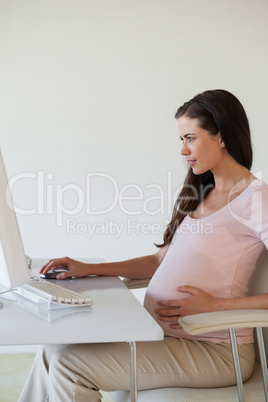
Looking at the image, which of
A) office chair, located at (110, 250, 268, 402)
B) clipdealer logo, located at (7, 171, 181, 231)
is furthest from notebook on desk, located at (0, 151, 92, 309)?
clipdealer logo, located at (7, 171, 181, 231)

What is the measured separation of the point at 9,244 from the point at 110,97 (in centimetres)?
282

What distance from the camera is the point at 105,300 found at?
150cm

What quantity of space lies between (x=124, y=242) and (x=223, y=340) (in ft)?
7.60

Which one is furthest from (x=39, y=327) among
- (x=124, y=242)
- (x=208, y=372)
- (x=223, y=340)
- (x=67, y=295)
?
(x=124, y=242)

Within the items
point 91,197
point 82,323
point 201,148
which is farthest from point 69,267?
point 91,197

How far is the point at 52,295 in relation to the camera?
1.38 metres

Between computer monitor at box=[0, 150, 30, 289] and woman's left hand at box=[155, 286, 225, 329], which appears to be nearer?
computer monitor at box=[0, 150, 30, 289]

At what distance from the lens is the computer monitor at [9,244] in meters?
1.12

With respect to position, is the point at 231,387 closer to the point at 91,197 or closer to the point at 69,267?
the point at 69,267

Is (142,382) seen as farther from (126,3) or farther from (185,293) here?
(126,3)

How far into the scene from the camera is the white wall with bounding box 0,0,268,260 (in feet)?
12.4

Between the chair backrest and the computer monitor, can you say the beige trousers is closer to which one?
the chair backrest

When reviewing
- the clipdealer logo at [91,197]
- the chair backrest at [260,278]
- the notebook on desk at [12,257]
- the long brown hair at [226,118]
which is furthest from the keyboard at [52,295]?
the clipdealer logo at [91,197]

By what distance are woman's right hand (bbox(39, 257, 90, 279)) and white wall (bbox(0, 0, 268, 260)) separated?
1.86 meters
